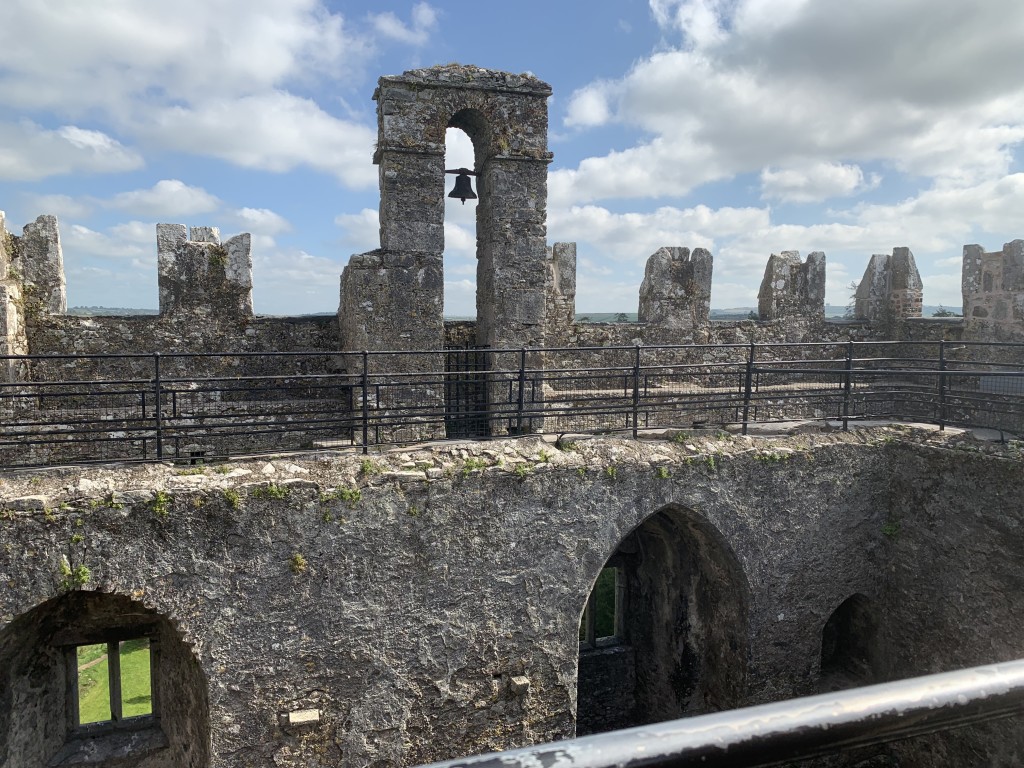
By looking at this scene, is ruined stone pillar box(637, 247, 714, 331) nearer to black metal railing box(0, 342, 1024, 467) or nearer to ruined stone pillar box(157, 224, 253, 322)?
black metal railing box(0, 342, 1024, 467)

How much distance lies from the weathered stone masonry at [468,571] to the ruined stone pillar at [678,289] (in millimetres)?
3911

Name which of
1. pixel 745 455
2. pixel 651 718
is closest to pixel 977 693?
pixel 745 455

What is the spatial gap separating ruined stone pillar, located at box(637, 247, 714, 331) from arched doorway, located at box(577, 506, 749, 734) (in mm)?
3700

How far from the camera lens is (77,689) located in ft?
27.0

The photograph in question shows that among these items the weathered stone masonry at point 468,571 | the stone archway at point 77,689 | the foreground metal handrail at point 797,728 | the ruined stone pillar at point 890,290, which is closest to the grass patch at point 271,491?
the weathered stone masonry at point 468,571

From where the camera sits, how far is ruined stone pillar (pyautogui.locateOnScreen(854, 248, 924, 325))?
44.9 ft

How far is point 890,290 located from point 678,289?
509cm

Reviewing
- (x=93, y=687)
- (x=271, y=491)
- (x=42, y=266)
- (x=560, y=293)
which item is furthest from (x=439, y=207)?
(x=93, y=687)

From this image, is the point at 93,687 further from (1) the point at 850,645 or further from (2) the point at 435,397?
(1) the point at 850,645

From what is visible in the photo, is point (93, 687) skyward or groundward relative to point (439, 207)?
groundward

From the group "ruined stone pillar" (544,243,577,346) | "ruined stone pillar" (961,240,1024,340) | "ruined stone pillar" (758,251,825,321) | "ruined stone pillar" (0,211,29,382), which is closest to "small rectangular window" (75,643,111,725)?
"ruined stone pillar" (0,211,29,382)

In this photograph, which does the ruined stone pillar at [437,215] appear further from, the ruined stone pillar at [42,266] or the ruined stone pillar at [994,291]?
the ruined stone pillar at [994,291]

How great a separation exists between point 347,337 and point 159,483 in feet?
13.4

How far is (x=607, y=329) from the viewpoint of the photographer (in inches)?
465
